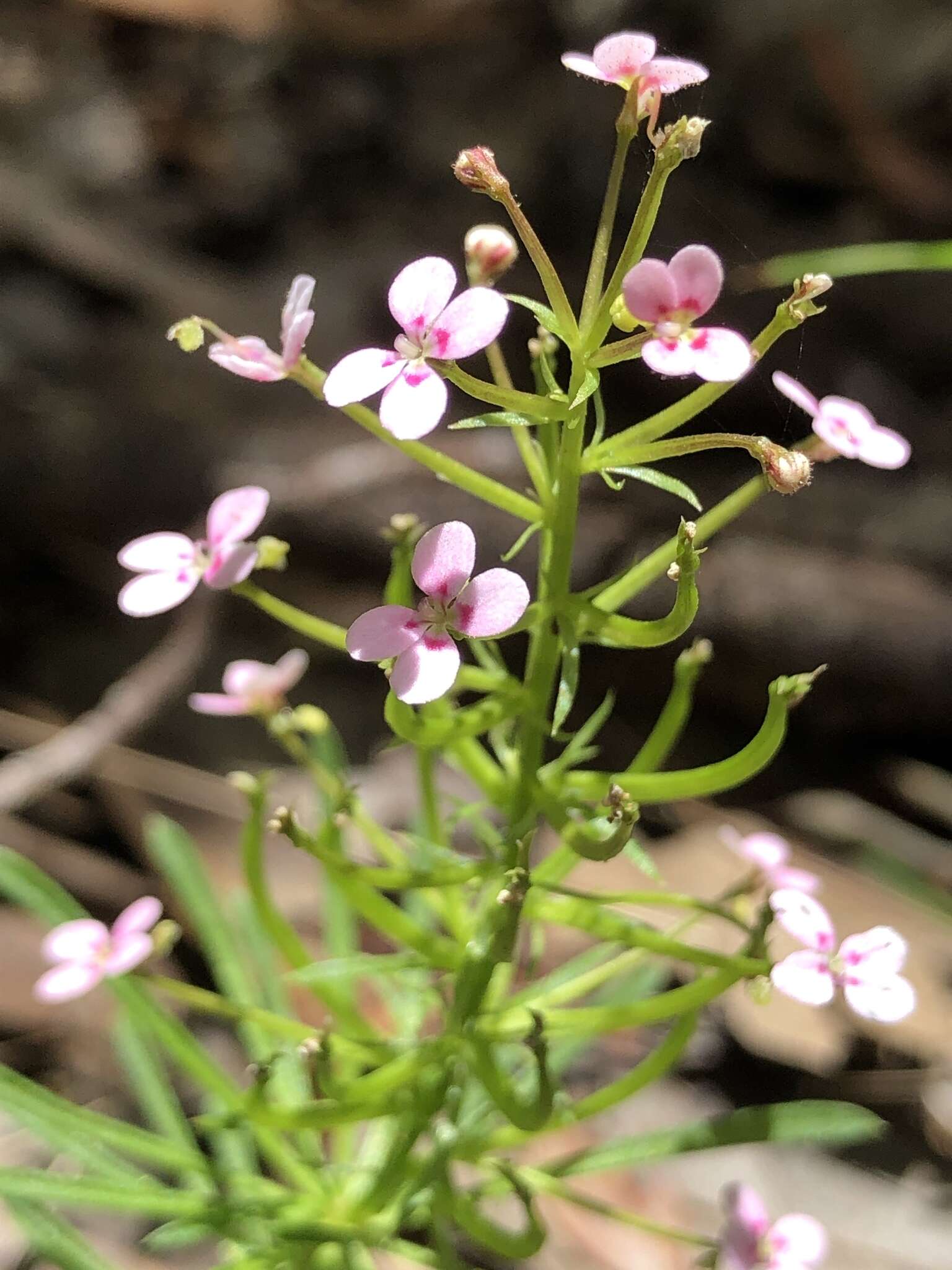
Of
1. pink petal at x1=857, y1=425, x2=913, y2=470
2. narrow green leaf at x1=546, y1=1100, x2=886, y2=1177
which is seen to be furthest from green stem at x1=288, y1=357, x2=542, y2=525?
narrow green leaf at x1=546, y1=1100, x2=886, y2=1177

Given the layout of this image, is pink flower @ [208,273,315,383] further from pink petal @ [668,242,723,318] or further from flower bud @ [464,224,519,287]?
pink petal @ [668,242,723,318]

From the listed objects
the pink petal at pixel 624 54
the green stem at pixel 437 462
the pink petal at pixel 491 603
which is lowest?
the pink petal at pixel 491 603

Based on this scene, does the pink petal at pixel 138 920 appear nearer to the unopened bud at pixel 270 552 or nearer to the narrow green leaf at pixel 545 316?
the unopened bud at pixel 270 552

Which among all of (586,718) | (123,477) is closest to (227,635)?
(123,477)

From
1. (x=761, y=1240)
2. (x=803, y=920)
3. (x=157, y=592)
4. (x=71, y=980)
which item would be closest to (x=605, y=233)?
(x=157, y=592)

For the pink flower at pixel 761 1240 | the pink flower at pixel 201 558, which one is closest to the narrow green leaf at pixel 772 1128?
the pink flower at pixel 761 1240

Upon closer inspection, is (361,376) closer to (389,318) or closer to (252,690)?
(252,690)

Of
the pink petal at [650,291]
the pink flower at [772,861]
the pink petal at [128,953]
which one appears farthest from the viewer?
the pink flower at [772,861]
